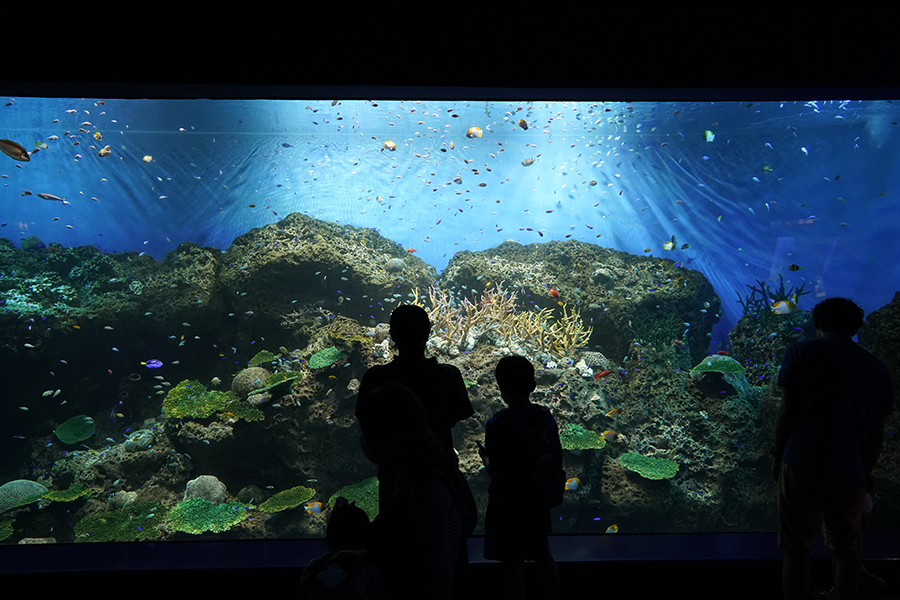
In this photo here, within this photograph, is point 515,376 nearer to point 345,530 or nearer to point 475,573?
point 345,530

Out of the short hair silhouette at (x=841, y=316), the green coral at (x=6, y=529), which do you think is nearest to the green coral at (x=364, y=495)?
the short hair silhouette at (x=841, y=316)

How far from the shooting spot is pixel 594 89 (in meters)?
3.14

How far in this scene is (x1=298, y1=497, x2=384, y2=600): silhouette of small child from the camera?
136 centimetres

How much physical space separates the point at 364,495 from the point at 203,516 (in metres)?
2.11

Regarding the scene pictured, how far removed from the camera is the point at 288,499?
4.62 m

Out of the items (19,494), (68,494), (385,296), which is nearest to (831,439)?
(385,296)

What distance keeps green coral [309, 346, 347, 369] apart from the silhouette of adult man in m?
3.19

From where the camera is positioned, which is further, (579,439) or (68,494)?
(68,494)

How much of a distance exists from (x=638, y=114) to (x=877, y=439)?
14.1 metres

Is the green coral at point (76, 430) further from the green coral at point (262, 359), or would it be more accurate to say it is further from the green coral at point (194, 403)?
the green coral at point (262, 359)

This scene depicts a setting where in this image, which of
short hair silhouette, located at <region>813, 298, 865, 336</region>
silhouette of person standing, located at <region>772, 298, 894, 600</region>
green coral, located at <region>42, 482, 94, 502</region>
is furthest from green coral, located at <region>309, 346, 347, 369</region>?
short hair silhouette, located at <region>813, 298, 865, 336</region>

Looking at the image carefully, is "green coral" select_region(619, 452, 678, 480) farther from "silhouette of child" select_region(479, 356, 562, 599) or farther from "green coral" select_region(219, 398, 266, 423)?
"green coral" select_region(219, 398, 266, 423)

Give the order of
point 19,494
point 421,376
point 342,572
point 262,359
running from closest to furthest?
point 342,572, point 421,376, point 19,494, point 262,359

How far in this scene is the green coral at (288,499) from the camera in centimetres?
454
